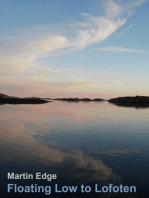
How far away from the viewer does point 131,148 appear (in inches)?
664

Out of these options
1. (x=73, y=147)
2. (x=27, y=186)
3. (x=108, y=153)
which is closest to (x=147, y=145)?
(x=108, y=153)

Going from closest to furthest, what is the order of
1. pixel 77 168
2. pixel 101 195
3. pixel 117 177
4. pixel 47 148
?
pixel 101 195
pixel 117 177
pixel 77 168
pixel 47 148

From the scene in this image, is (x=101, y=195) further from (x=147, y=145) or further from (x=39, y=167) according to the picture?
(x=147, y=145)

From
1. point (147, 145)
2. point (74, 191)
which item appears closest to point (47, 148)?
point (74, 191)

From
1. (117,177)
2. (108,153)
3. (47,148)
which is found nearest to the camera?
(117,177)

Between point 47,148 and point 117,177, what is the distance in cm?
813

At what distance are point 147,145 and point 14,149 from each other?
1410 centimetres

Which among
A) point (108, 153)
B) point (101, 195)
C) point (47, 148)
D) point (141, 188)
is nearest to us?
point (101, 195)

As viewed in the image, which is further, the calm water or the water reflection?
the water reflection

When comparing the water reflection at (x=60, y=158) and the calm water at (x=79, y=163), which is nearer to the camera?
the calm water at (x=79, y=163)

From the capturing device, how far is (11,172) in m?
11.0

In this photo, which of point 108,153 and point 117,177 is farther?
point 108,153

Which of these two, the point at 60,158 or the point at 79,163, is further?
the point at 60,158

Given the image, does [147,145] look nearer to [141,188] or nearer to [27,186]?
[141,188]
